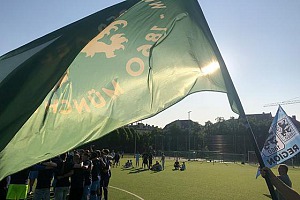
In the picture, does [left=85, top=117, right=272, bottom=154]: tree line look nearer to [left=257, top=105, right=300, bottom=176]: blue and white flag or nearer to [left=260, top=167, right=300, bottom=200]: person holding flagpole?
[left=257, top=105, right=300, bottom=176]: blue and white flag

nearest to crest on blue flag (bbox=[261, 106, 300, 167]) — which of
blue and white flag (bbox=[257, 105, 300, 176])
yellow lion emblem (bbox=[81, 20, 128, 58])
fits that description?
blue and white flag (bbox=[257, 105, 300, 176])

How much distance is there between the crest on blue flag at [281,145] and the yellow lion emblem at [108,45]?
1062cm

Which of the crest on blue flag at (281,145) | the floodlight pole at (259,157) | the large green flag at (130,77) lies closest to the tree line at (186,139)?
the crest on blue flag at (281,145)

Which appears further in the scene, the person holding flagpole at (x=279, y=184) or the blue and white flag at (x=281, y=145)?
the blue and white flag at (x=281, y=145)

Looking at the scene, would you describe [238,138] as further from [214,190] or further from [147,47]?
[147,47]

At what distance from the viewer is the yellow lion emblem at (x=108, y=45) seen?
3.83m

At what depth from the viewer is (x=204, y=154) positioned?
67.4 m

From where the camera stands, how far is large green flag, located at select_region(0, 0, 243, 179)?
3.41 meters

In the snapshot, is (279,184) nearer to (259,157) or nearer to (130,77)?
(259,157)

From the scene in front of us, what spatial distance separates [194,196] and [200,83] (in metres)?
13.5

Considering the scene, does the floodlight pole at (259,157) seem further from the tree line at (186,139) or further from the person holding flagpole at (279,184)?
the tree line at (186,139)

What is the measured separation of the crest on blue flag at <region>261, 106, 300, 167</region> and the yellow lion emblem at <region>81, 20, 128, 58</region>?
1062cm

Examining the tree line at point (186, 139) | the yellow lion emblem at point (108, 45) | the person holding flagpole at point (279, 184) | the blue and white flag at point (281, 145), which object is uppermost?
the tree line at point (186, 139)

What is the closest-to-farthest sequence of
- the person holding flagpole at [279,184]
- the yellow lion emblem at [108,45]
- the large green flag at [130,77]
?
1. the person holding flagpole at [279,184]
2. the large green flag at [130,77]
3. the yellow lion emblem at [108,45]
